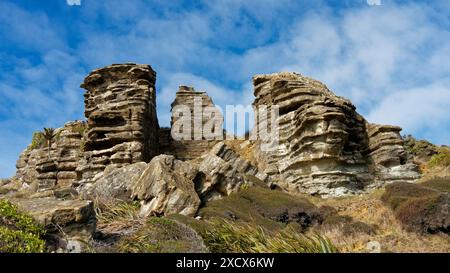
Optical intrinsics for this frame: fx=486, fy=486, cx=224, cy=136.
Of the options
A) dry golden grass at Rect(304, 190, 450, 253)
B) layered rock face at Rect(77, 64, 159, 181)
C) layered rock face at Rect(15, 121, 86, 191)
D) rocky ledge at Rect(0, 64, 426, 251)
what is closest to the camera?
dry golden grass at Rect(304, 190, 450, 253)

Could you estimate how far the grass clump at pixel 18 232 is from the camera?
417 inches

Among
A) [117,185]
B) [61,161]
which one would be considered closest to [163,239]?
[117,185]

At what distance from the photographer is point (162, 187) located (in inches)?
755

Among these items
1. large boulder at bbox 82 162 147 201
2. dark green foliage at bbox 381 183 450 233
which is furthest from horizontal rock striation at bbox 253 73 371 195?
large boulder at bbox 82 162 147 201

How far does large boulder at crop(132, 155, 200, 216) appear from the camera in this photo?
1866 centimetres

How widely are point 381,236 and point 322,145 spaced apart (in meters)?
12.9

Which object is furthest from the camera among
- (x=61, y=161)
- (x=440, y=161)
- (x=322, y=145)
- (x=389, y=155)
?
(x=61, y=161)

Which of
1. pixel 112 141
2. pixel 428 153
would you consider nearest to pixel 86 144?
pixel 112 141

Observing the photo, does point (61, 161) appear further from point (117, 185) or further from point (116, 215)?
point (116, 215)

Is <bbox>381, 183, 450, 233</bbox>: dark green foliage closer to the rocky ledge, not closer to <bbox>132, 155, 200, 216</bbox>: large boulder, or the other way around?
the rocky ledge

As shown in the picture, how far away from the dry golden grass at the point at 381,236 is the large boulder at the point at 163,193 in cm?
542

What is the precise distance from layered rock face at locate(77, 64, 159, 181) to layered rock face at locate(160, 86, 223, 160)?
2.48 meters

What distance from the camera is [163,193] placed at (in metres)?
19.0
